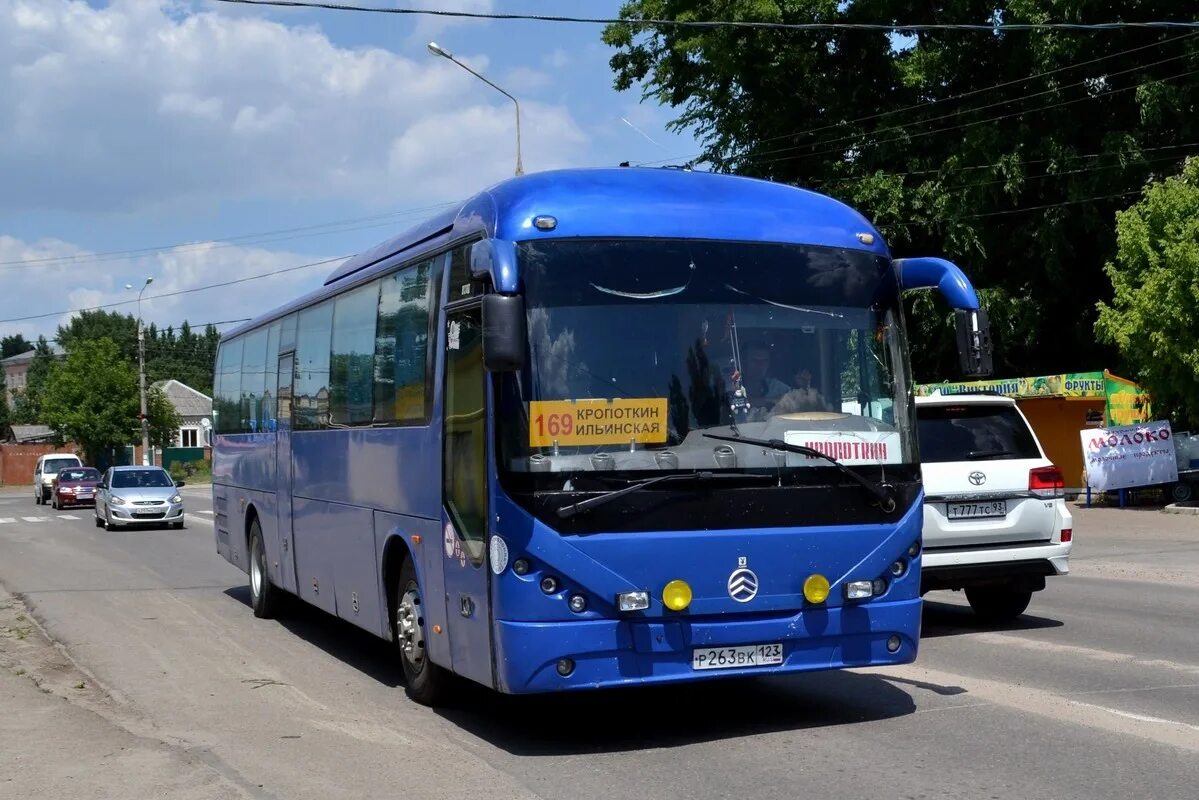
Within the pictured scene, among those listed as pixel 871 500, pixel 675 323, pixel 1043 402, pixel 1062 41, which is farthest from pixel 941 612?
pixel 1062 41

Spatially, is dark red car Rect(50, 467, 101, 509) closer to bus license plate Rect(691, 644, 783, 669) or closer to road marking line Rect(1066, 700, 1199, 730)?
bus license plate Rect(691, 644, 783, 669)

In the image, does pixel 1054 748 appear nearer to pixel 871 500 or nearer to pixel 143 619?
pixel 871 500

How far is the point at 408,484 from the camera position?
29.0ft

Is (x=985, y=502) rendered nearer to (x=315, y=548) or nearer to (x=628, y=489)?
(x=628, y=489)

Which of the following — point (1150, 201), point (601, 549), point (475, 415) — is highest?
point (1150, 201)

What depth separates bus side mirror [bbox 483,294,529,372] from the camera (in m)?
6.75

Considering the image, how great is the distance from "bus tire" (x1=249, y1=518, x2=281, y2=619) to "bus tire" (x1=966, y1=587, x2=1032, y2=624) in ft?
22.7

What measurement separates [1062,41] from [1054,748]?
28699mm

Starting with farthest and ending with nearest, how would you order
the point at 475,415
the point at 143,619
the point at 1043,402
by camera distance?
1. the point at 1043,402
2. the point at 143,619
3. the point at 475,415

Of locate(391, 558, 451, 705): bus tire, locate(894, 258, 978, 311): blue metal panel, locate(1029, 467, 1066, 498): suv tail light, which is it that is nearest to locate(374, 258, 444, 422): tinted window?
locate(391, 558, 451, 705): bus tire

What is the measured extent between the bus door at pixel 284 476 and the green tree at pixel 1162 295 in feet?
58.0

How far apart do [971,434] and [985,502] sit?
2.04ft

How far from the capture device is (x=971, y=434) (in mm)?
11609

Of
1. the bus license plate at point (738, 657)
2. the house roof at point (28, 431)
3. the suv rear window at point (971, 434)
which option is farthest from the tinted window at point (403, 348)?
the house roof at point (28, 431)
